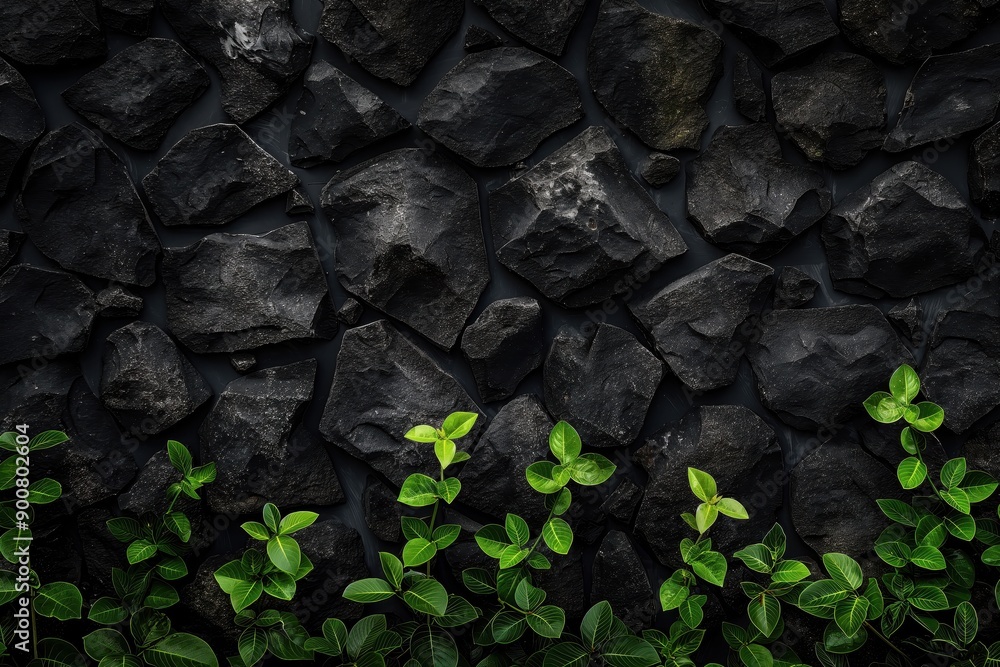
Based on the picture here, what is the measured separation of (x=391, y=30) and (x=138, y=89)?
0.59 meters

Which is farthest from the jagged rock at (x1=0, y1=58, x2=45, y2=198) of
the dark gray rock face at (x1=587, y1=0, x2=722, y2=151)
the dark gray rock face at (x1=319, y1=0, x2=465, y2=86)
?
the dark gray rock face at (x1=587, y1=0, x2=722, y2=151)

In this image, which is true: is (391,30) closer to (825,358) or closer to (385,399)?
(385,399)

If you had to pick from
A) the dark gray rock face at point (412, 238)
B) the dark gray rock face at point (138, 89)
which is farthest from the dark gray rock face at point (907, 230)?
the dark gray rock face at point (138, 89)

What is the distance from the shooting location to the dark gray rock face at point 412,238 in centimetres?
162

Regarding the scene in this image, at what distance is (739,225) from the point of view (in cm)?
164

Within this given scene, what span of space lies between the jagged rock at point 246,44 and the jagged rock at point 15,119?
0.36 meters

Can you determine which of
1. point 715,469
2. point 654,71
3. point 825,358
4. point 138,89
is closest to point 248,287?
point 138,89

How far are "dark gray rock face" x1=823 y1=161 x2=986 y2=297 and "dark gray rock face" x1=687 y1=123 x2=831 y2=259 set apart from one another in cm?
9

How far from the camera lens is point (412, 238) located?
161 cm

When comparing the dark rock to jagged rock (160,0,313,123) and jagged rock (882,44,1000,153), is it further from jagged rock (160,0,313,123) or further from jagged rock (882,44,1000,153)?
jagged rock (882,44,1000,153)

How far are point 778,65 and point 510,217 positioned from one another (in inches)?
27.3

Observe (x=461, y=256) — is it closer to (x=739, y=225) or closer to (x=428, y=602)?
(x=739, y=225)

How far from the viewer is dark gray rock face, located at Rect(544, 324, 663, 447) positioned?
1668 millimetres

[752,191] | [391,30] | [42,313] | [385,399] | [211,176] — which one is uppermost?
[391,30]
